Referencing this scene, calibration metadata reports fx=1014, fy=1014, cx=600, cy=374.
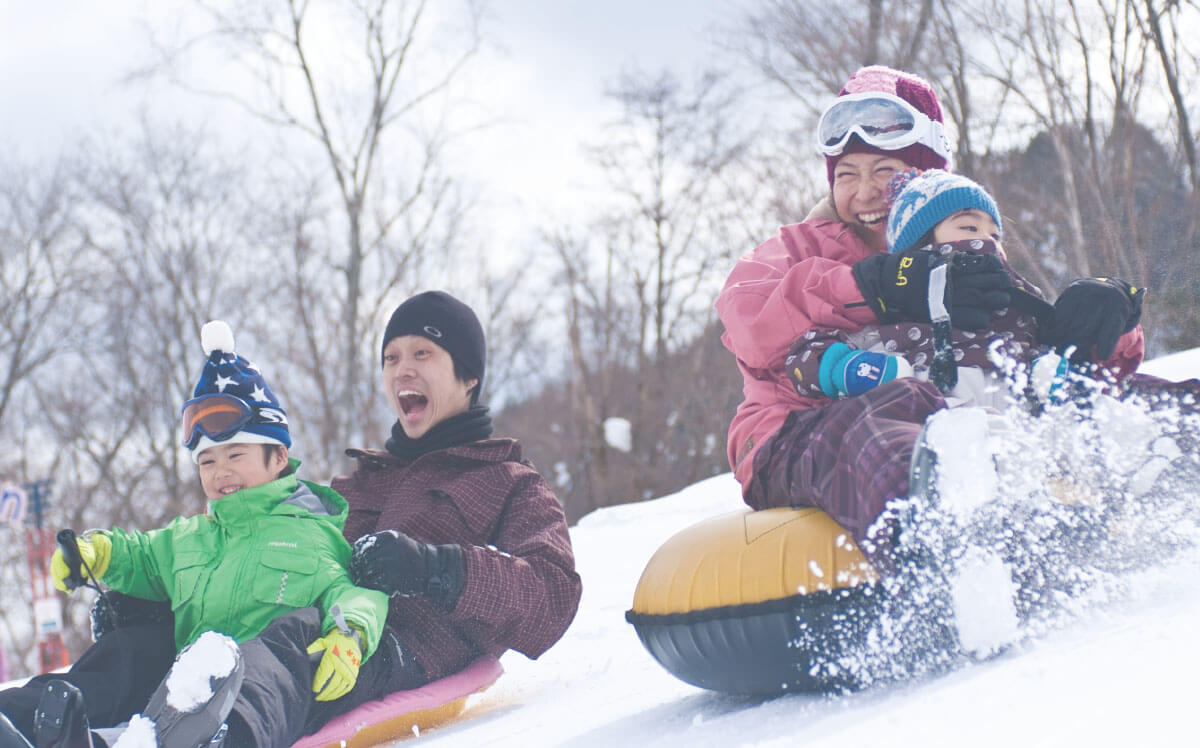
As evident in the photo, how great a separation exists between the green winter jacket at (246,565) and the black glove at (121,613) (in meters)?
0.03

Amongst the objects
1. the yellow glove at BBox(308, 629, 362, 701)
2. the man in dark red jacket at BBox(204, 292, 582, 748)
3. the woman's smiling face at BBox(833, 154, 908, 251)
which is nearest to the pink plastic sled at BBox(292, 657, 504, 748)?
the man in dark red jacket at BBox(204, 292, 582, 748)

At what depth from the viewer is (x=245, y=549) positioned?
2.18m

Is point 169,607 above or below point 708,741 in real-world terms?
above

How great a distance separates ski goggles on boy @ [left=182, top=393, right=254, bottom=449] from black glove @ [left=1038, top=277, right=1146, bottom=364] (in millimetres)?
1754

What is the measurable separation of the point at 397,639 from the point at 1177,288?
7.30 ft

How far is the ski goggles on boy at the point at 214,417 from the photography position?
234 centimetres

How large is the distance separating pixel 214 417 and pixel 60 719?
0.85 metres

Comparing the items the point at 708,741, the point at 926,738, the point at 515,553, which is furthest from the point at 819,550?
the point at 515,553

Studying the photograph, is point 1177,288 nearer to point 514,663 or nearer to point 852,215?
point 852,215

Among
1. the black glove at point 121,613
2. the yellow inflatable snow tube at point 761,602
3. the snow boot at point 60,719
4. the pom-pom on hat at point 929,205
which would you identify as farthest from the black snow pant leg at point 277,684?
the pom-pom on hat at point 929,205

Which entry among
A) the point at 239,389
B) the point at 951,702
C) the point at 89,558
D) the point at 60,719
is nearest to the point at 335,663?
the point at 60,719

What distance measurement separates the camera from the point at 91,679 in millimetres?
2064

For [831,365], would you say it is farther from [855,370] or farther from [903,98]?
[903,98]

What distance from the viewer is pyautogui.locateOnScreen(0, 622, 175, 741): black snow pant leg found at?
2045 mm
